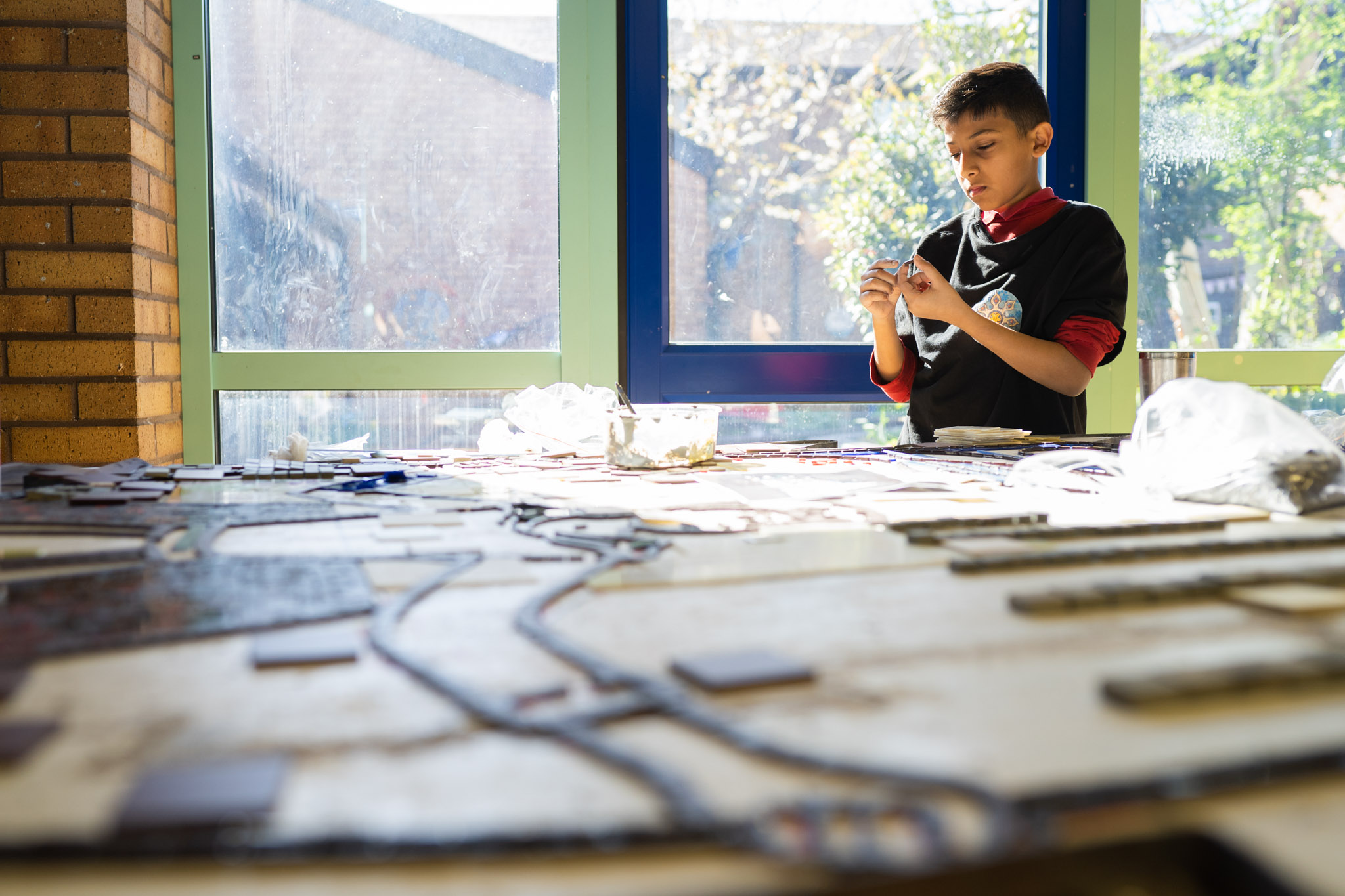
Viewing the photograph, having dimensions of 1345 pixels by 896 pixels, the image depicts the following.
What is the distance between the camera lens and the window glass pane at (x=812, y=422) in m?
2.54

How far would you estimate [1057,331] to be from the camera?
1744 millimetres

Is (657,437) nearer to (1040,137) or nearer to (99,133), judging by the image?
(1040,137)

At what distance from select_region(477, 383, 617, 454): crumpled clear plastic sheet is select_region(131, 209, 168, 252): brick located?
109 cm

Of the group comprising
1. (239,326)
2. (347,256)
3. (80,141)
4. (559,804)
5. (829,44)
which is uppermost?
(829,44)

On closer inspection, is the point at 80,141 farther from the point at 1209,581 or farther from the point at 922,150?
the point at 1209,581

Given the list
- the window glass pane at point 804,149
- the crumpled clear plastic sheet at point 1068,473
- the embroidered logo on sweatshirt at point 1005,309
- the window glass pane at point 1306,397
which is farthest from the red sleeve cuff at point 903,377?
the window glass pane at point 1306,397

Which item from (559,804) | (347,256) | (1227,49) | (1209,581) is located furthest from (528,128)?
(559,804)

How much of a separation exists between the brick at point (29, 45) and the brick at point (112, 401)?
2.14ft

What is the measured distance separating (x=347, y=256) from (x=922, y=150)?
144 cm

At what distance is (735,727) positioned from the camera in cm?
32

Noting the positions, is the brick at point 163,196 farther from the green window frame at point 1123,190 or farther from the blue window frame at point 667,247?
the green window frame at point 1123,190

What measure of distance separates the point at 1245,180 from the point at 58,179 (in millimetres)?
2836

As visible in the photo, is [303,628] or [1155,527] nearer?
[303,628]

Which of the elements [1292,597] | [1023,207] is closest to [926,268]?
[1023,207]
